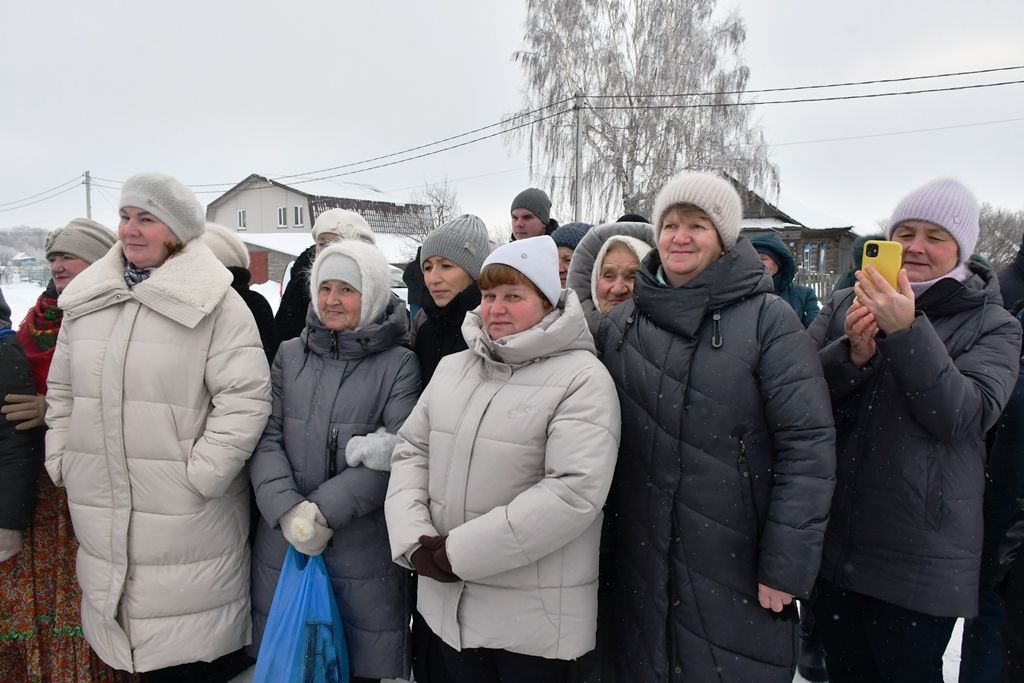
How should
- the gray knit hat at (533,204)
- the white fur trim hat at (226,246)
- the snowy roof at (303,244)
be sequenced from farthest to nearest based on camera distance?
the snowy roof at (303,244), the gray knit hat at (533,204), the white fur trim hat at (226,246)

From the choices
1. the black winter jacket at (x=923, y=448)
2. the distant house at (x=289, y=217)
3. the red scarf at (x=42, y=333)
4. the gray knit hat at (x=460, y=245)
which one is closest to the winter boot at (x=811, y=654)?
the black winter jacket at (x=923, y=448)

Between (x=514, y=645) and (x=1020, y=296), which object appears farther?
(x=1020, y=296)

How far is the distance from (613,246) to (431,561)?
5.07 feet

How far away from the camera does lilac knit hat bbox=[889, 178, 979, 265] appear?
206 centimetres

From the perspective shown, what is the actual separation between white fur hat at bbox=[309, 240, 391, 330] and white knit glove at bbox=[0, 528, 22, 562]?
60.5 inches

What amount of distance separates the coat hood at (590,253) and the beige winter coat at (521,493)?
887 millimetres

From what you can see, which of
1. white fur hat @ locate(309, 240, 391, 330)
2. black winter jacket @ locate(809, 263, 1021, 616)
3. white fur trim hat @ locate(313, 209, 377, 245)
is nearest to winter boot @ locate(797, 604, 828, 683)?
black winter jacket @ locate(809, 263, 1021, 616)

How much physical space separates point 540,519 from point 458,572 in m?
0.31

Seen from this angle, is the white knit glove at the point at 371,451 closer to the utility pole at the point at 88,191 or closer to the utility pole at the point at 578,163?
the utility pole at the point at 578,163

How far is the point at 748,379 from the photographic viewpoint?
1.89 metres

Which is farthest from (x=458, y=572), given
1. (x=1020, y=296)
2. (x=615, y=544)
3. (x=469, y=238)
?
(x=1020, y=296)

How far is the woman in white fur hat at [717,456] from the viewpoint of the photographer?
6.03 ft

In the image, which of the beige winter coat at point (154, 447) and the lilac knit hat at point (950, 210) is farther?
the beige winter coat at point (154, 447)

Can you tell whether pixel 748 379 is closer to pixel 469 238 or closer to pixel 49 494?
pixel 469 238
